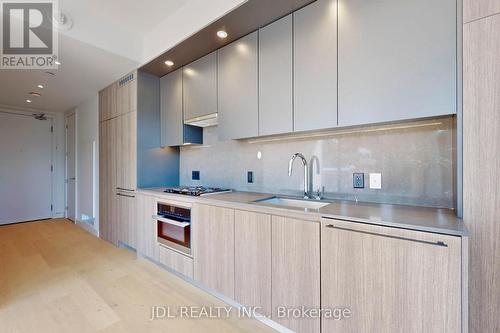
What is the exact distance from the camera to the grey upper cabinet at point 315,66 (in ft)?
5.16

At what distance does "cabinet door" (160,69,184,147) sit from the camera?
2.80 meters

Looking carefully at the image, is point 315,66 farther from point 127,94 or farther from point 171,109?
point 127,94

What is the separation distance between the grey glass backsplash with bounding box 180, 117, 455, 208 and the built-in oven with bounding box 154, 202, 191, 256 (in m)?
0.65

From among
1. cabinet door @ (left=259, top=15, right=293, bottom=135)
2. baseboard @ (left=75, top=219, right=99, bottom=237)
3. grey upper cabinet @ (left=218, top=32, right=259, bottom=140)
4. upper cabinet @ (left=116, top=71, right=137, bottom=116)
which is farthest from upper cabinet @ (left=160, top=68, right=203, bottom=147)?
baseboard @ (left=75, top=219, right=99, bottom=237)

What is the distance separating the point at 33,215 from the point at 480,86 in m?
7.12

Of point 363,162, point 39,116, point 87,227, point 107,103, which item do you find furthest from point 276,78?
point 39,116

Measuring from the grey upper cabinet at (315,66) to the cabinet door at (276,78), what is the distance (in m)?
0.06

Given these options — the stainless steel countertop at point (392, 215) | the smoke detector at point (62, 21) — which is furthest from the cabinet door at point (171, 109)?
the stainless steel countertop at point (392, 215)

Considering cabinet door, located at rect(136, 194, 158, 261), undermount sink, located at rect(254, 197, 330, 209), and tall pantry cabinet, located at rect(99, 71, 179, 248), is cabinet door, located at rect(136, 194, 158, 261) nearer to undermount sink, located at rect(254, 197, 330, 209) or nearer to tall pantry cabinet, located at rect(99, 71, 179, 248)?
tall pantry cabinet, located at rect(99, 71, 179, 248)

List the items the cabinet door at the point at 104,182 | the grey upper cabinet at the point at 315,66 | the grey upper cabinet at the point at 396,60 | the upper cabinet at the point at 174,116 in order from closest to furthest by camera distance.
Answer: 1. the grey upper cabinet at the point at 396,60
2. the grey upper cabinet at the point at 315,66
3. the upper cabinet at the point at 174,116
4. the cabinet door at the point at 104,182

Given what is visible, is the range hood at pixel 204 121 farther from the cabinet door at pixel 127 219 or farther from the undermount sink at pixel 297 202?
the cabinet door at pixel 127 219

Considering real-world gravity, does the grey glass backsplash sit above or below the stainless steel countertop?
above

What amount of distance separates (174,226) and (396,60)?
89.5 inches

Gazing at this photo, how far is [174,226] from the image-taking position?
2297 mm
